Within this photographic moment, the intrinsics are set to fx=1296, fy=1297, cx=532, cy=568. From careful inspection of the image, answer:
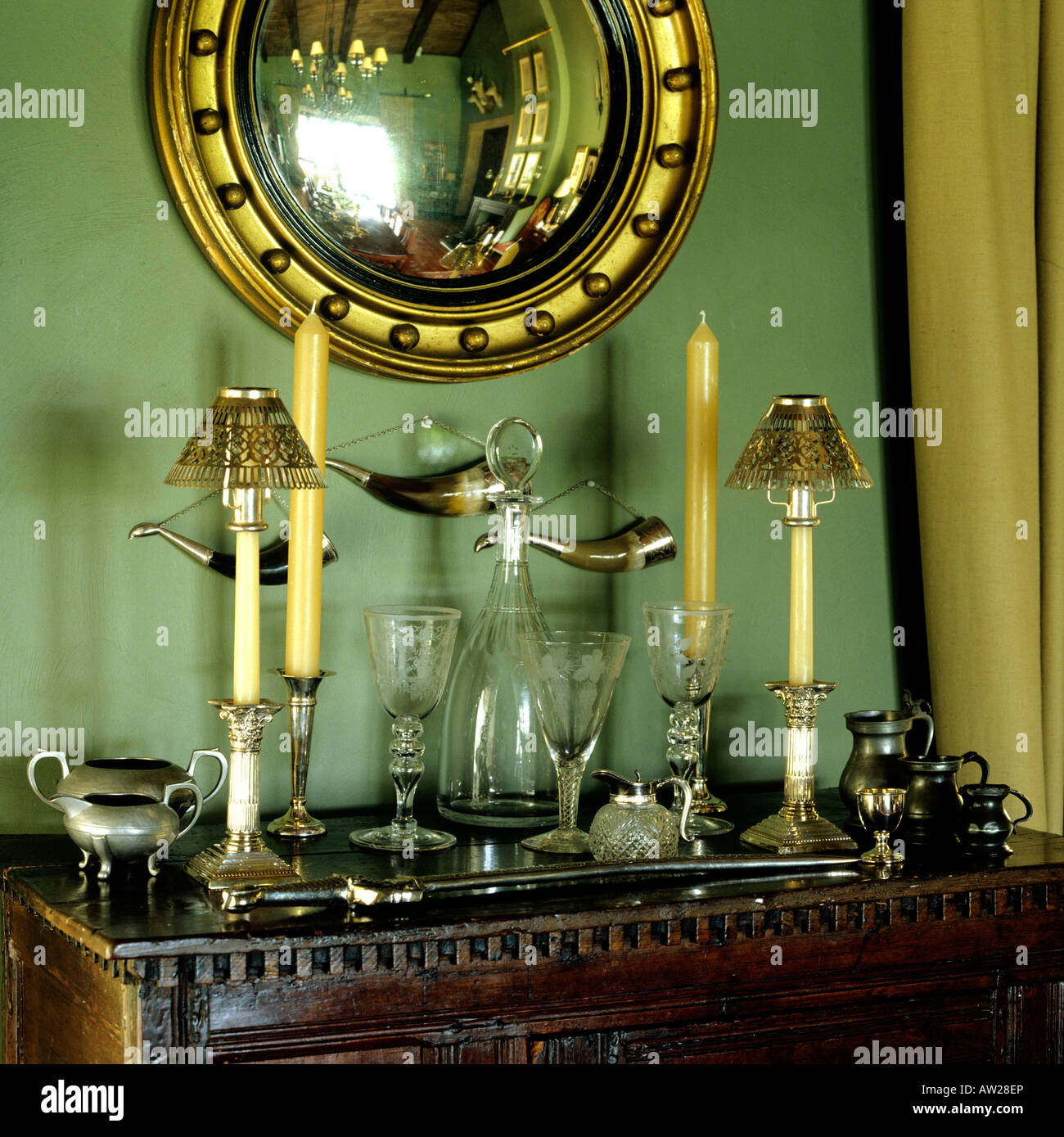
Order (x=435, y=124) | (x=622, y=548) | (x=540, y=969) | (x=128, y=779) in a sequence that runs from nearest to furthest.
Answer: (x=540, y=969)
(x=128, y=779)
(x=435, y=124)
(x=622, y=548)

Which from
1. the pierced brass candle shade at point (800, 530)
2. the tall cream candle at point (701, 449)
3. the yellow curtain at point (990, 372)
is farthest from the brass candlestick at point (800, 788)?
the yellow curtain at point (990, 372)

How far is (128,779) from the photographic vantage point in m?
1.19

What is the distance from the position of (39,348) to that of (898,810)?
100 cm

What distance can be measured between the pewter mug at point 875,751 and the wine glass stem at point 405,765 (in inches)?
18.7

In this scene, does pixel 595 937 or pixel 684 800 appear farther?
pixel 684 800

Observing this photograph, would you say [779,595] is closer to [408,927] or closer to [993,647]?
[993,647]

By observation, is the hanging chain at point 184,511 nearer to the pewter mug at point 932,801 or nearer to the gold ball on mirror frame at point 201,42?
the gold ball on mirror frame at point 201,42

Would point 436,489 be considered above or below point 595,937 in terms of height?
above

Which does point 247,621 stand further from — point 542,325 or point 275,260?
point 542,325

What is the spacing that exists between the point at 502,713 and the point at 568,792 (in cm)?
13

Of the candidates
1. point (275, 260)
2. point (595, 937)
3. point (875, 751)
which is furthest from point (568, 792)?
point (275, 260)

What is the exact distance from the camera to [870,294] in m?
1.78

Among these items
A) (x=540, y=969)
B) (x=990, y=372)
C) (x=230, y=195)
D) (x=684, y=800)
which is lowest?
(x=540, y=969)
